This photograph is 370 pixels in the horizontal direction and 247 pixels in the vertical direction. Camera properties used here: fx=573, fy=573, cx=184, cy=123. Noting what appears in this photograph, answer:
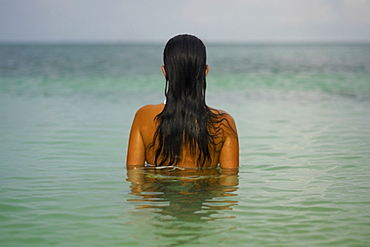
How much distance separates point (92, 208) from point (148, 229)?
2.49 feet

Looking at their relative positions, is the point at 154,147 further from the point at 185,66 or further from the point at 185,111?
the point at 185,66

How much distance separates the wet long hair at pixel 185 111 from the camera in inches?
158

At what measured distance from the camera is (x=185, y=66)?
404 cm

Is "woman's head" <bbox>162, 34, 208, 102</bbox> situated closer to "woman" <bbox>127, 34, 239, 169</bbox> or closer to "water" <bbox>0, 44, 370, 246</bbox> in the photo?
"woman" <bbox>127, 34, 239, 169</bbox>

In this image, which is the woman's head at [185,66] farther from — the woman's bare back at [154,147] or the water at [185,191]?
the water at [185,191]

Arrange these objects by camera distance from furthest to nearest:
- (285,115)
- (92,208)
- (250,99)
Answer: (250,99) → (285,115) → (92,208)

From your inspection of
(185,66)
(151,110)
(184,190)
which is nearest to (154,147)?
(151,110)

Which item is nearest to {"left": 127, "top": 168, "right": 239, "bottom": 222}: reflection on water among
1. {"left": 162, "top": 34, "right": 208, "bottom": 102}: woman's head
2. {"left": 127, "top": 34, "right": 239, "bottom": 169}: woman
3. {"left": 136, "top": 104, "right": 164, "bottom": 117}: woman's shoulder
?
{"left": 127, "top": 34, "right": 239, "bottom": 169}: woman

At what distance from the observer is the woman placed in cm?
404

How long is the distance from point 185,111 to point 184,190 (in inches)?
27.7

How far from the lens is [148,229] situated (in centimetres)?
365

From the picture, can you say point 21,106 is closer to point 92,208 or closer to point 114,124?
point 114,124

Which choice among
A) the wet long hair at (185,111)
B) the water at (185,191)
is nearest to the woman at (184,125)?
the wet long hair at (185,111)

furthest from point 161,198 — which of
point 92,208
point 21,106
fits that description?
point 21,106
